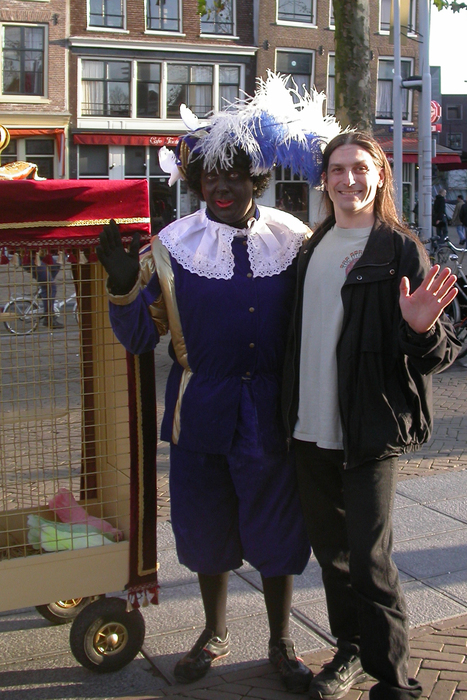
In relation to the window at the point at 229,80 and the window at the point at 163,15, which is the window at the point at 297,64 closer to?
the window at the point at 229,80

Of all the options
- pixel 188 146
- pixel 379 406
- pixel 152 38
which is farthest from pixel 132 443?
pixel 152 38

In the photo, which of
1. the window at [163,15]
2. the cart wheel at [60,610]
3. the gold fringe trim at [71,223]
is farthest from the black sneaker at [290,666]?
the window at [163,15]

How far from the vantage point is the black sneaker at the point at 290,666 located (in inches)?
102

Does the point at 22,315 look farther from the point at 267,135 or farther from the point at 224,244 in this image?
the point at 267,135

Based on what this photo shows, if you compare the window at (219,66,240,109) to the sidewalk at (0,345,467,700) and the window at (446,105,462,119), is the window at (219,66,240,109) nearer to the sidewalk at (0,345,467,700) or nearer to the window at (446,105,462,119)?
the sidewalk at (0,345,467,700)

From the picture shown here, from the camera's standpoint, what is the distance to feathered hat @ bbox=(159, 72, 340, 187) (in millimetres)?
2488

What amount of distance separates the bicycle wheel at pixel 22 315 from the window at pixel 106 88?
22119 millimetres

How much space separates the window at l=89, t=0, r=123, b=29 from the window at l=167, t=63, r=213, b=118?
2021 millimetres

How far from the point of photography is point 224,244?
2582 mm

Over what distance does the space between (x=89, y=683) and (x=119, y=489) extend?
2.17 feet

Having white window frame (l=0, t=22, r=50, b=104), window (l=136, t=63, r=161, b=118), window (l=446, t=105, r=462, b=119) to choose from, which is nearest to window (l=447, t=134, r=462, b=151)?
window (l=446, t=105, r=462, b=119)

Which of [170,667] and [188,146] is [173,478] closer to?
[170,667]

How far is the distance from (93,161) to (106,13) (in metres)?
4.50

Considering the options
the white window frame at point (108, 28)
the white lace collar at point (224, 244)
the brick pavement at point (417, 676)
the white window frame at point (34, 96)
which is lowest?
the brick pavement at point (417, 676)
